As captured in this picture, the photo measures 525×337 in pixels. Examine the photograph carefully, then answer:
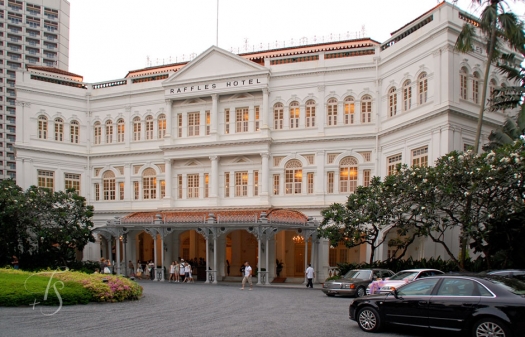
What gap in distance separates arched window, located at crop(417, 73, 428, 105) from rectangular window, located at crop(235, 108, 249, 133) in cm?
1241

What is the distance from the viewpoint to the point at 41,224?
34.3 m

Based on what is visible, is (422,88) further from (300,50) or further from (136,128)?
(136,128)

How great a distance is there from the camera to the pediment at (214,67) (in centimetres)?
3741

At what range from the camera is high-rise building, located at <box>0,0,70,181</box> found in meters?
77.2

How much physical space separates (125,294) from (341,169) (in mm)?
19386

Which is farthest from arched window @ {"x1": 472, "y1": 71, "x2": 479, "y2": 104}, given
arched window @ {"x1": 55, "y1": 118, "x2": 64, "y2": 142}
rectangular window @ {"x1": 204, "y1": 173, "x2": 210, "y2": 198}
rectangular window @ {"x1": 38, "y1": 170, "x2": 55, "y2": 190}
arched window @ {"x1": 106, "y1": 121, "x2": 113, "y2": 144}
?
rectangular window @ {"x1": 38, "y1": 170, "x2": 55, "y2": 190}

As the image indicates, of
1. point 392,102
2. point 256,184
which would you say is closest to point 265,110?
point 256,184

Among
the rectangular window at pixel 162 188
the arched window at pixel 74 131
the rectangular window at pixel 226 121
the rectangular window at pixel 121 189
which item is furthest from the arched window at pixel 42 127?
the rectangular window at pixel 226 121

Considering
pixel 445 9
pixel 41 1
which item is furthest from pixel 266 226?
pixel 41 1

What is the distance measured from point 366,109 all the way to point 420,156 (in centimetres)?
623

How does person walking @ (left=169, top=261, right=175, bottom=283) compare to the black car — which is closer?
the black car

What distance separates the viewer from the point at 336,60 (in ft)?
118

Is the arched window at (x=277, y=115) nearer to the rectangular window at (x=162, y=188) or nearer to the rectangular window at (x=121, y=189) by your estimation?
the rectangular window at (x=162, y=188)

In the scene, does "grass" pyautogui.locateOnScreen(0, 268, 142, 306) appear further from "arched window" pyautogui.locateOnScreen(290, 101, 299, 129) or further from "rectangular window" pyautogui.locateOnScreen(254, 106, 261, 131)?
"arched window" pyautogui.locateOnScreen(290, 101, 299, 129)
